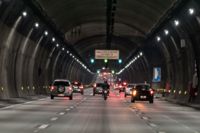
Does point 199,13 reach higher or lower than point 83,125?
higher

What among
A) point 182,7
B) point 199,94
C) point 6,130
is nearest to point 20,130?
point 6,130

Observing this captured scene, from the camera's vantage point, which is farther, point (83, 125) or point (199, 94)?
point (199, 94)

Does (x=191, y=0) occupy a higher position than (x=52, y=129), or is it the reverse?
(x=191, y=0)

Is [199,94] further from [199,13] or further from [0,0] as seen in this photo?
[0,0]

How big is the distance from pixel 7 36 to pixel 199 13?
51.2ft

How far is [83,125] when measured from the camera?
2373 centimetres

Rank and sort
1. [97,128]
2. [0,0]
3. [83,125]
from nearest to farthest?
1. [97,128]
2. [83,125]
3. [0,0]

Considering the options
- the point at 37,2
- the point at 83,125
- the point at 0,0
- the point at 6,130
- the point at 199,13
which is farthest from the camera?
the point at 37,2

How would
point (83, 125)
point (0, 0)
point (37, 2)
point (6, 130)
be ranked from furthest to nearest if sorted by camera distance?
point (37, 2), point (0, 0), point (83, 125), point (6, 130)

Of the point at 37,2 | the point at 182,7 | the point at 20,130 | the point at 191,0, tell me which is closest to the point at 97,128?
the point at 20,130

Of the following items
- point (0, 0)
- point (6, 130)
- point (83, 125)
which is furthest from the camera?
point (0, 0)

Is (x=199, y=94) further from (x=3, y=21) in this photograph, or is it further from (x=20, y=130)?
(x=20, y=130)

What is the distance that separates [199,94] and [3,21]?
56.1 feet

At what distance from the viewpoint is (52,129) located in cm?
2134
